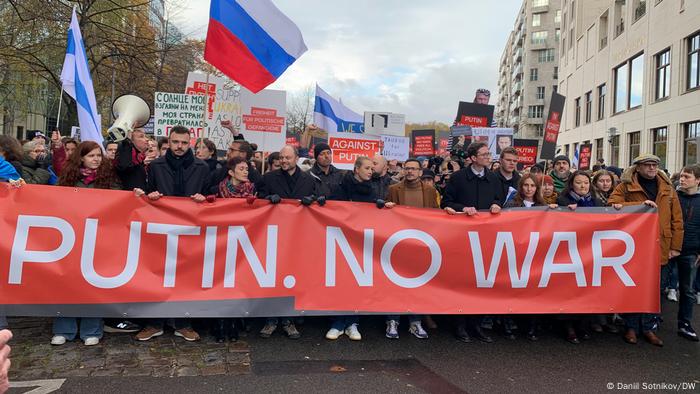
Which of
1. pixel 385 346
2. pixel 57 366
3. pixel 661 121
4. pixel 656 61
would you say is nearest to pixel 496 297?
pixel 385 346

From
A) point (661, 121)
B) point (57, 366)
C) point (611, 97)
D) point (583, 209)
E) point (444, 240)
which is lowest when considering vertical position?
point (57, 366)

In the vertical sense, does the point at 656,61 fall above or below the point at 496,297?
above

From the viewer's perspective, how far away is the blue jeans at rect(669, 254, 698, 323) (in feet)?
17.8

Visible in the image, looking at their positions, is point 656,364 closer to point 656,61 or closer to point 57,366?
point 57,366

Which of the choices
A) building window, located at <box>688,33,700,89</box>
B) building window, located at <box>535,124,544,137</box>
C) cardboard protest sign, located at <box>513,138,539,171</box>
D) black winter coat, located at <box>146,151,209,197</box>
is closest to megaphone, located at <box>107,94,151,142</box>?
black winter coat, located at <box>146,151,209,197</box>

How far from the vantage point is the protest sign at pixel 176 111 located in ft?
31.0

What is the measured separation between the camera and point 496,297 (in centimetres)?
513

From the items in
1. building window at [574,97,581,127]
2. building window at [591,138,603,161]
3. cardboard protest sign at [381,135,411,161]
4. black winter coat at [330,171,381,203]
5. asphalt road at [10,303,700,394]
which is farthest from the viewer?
building window at [574,97,581,127]

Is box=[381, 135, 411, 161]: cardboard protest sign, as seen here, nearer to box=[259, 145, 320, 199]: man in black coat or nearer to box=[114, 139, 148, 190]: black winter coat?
box=[259, 145, 320, 199]: man in black coat

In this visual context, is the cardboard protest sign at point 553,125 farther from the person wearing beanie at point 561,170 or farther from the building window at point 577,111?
the building window at point 577,111

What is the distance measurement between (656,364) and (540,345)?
3.18 feet

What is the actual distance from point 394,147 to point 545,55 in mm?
75803

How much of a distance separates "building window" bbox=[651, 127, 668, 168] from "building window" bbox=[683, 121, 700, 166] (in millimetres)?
1644

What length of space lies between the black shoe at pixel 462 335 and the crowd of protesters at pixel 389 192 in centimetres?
1
